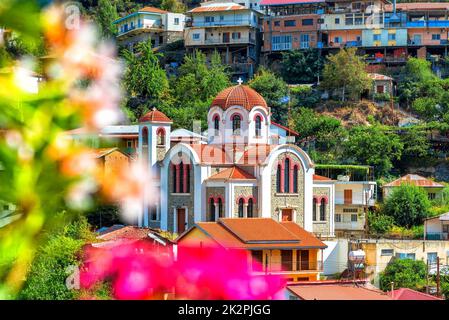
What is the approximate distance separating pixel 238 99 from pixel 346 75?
15.3 meters

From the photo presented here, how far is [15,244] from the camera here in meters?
1.54

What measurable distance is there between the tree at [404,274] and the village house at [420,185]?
382 inches

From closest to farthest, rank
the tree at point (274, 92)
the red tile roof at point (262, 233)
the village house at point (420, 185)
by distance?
1. the red tile roof at point (262, 233)
2. the village house at point (420, 185)
3. the tree at point (274, 92)

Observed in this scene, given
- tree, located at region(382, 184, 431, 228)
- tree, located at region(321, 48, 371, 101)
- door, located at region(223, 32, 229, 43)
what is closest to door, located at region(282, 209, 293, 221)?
tree, located at region(382, 184, 431, 228)

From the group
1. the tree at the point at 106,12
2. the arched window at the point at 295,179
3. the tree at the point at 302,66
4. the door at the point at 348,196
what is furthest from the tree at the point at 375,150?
the tree at the point at 106,12

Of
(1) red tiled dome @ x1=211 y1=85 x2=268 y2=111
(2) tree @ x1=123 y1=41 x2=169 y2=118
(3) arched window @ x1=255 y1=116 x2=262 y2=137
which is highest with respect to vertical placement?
(2) tree @ x1=123 y1=41 x2=169 y2=118

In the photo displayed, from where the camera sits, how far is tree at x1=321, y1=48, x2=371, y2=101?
1928 inches

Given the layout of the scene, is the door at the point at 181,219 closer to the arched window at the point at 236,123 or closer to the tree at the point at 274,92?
the arched window at the point at 236,123

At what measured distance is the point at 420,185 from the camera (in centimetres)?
4094

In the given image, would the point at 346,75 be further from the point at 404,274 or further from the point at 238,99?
the point at 404,274

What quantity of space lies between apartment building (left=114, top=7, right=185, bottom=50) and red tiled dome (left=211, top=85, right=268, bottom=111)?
81.5 ft

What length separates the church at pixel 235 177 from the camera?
108 feet

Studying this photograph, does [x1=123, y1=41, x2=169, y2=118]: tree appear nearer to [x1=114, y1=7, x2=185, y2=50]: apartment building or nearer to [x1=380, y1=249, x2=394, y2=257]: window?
[x1=114, y1=7, x2=185, y2=50]: apartment building
